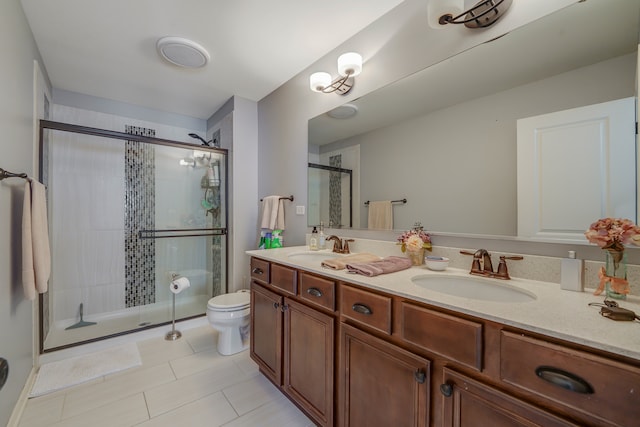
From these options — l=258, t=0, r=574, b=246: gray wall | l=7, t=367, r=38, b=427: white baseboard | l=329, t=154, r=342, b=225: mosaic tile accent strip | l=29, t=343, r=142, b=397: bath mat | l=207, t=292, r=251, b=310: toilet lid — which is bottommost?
l=29, t=343, r=142, b=397: bath mat

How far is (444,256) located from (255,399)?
1.48 metres

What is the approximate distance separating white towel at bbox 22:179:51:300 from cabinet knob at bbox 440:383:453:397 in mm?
2009

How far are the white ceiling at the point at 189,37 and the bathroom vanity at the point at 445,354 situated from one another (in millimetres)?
1631

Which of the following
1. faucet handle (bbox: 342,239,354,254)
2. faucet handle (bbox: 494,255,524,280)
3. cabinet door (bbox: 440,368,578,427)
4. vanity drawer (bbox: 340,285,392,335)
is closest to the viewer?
cabinet door (bbox: 440,368,578,427)

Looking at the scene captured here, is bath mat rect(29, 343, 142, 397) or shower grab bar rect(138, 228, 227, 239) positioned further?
shower grab bar rect(138, 228, 227, 239)

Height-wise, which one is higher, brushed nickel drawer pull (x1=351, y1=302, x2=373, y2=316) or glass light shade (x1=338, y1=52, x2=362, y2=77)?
glass light shade (x1=338, y1=52, x2=362, y2=77)

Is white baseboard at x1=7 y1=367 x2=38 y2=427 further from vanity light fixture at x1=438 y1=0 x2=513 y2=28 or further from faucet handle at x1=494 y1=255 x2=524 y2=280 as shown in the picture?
vanity light fixture at x1=438 y1=0 x2=513 y2=28

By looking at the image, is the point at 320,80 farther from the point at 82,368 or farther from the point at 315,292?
the point at 82,368

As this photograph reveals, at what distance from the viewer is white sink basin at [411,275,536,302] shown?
1059 mm

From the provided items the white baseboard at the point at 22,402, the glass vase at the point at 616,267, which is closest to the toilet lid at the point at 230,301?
the white baseboard at the point at 22,402

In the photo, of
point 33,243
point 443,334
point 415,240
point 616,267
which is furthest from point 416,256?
point 33,243

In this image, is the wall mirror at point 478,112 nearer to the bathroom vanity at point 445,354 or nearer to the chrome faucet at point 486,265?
the chrome faucet at point 486,265

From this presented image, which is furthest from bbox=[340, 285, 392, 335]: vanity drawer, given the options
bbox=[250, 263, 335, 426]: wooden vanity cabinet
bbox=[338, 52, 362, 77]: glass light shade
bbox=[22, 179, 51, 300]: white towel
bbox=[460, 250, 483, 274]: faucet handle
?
bbox=[22, 179, 51, 300]: white towel

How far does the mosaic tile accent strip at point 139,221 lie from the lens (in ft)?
9.53
